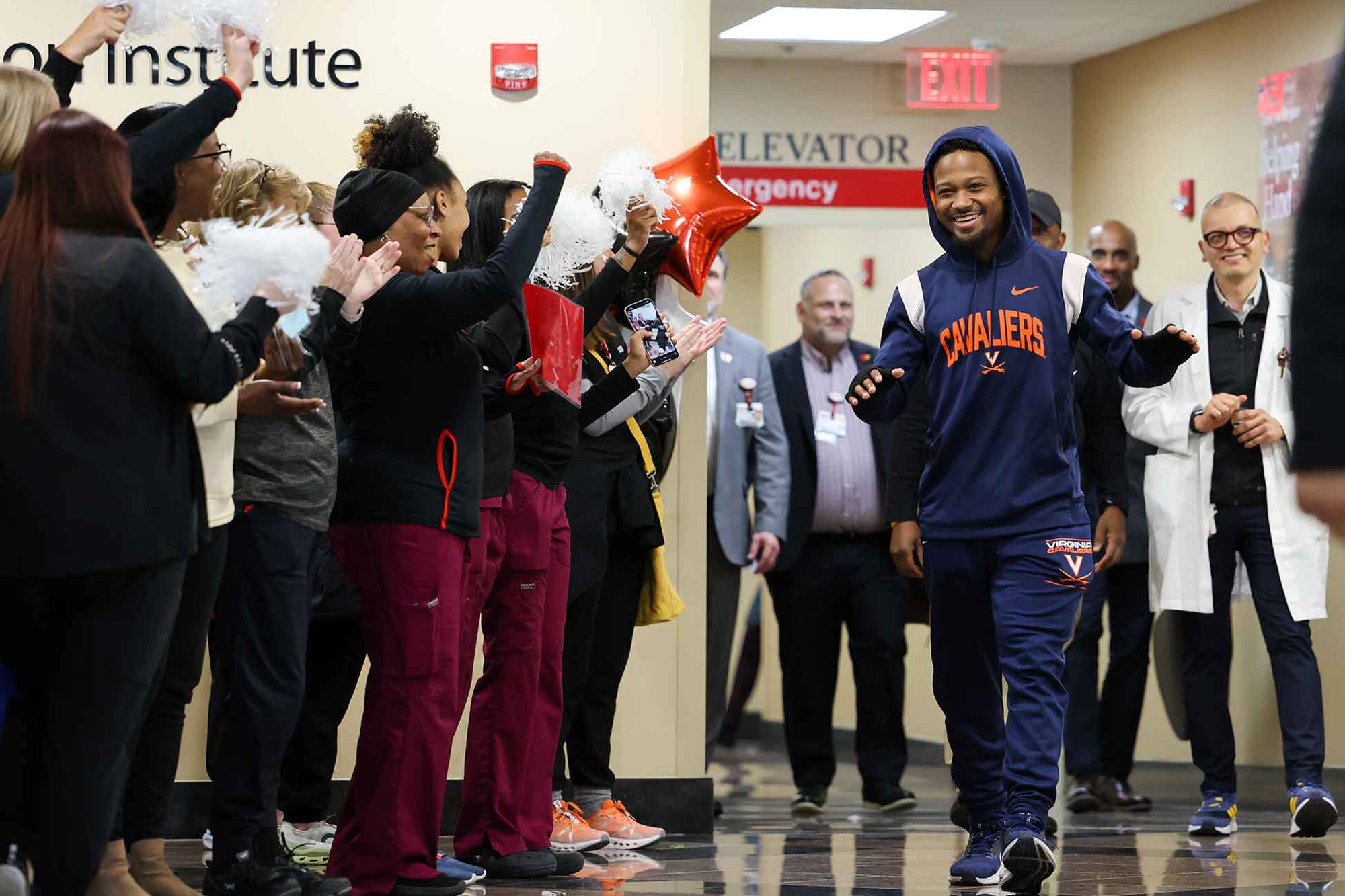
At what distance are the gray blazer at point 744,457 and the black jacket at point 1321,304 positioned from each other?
→ 4.71 m

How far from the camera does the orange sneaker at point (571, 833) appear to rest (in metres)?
4.68

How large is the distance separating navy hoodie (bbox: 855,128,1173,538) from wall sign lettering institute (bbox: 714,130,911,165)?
500cm

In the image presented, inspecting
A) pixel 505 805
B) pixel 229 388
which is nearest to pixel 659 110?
pixel 505 805

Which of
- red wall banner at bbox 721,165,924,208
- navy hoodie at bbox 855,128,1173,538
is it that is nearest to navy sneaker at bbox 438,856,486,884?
navy hoodie at bbox 855,128,1173,538

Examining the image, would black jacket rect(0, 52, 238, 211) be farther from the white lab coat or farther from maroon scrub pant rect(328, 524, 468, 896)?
the white lab coat

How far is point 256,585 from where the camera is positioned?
11.2ft

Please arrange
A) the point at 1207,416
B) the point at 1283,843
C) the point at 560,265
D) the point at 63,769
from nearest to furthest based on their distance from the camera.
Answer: the point at 63,769
the point at 560,265
the point at 1283,843
the point at 1207,416

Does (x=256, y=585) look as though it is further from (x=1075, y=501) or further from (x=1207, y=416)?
(x=1207, y=416)

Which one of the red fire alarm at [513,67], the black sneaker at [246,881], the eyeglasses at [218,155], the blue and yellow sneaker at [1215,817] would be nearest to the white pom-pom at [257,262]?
the eyeglasses at [218,155]

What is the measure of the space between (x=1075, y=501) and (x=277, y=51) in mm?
2755

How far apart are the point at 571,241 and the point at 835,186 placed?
5043mm

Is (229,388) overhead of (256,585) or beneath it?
overhead

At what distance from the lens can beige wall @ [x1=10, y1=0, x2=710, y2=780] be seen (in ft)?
16.8

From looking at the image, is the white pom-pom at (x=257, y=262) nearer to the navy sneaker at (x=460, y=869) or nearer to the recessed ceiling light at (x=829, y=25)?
the navy sneaker at (x=460, y=869)
